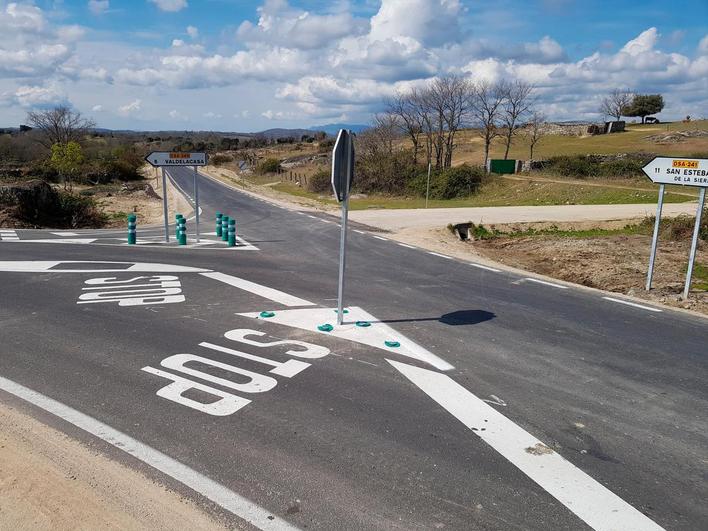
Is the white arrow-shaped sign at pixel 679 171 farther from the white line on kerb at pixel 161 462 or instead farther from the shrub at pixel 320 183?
the shrub at pixel 320 183

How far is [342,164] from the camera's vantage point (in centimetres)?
622

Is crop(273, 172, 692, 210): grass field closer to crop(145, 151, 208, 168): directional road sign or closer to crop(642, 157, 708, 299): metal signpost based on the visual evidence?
crop(145, 151, 208, 168): directional road sign

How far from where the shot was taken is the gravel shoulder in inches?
126

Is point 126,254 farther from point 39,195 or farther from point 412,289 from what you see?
point 39,195

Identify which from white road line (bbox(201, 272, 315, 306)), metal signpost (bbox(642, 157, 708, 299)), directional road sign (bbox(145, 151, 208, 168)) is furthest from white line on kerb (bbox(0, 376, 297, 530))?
directional road sign (bbox(145, 151, 208, 168))

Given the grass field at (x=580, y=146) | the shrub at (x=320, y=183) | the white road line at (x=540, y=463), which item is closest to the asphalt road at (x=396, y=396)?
the white road line at (x=540, y=463)

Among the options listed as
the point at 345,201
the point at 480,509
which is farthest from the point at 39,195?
the point at 480,509

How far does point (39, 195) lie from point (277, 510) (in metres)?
22.8

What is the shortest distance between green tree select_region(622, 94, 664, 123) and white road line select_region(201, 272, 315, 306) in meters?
113

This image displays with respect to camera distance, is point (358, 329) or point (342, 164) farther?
point (358, 329)

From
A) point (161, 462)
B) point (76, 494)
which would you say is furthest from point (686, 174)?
point (76, 494)

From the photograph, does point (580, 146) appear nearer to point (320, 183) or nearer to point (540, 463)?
point (320, 183)

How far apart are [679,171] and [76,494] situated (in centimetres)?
1017

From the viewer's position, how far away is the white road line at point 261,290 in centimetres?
838
